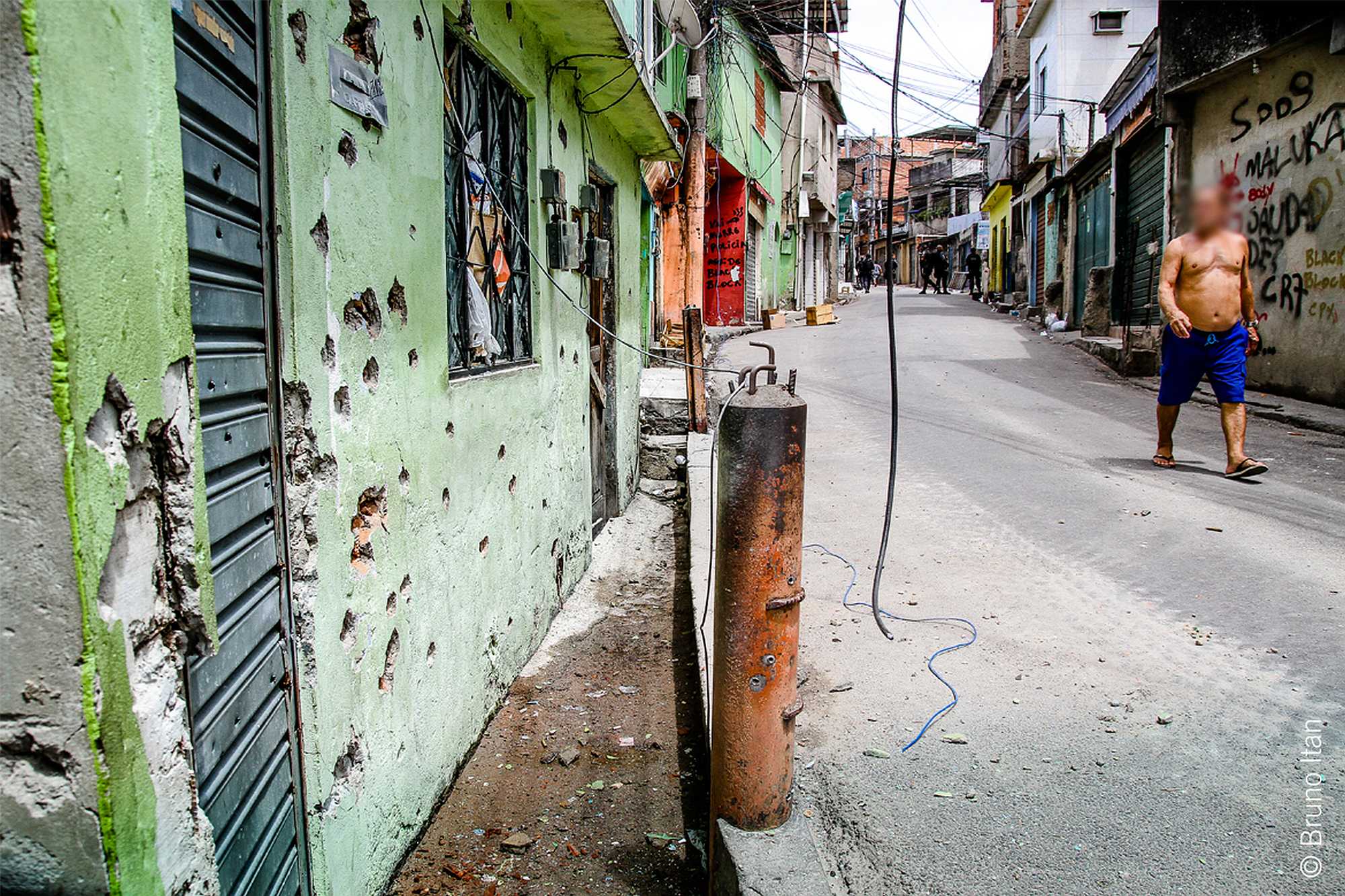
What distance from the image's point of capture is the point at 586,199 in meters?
5.32

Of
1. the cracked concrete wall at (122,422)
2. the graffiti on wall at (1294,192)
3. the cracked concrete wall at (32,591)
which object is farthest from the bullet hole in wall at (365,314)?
the graffiti on wall at (1294,192)

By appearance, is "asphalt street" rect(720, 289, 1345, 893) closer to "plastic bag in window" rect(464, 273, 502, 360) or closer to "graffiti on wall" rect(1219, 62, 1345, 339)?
"plastic bag in window" rect(464, 273, 502, 360)

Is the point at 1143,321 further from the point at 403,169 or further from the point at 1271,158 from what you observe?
the point at 403,169

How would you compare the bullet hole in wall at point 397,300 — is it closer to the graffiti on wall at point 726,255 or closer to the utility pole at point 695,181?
the utility pole at point 695,181

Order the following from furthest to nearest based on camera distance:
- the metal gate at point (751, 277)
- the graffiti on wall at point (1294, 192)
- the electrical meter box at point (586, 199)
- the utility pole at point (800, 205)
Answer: the utility pole at point (800, 205) → the metal gate at point (751, 277) → the graffiti on wall at point (1294, 192) → the electrical meter box at point (586, 199)

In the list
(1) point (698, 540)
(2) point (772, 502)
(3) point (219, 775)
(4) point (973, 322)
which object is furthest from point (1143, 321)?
(3) point (219, 775)

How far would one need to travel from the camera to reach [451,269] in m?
3.45

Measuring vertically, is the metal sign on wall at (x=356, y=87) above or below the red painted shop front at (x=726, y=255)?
below

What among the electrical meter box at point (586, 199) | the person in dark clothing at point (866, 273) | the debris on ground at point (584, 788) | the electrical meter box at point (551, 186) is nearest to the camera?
the debris on ground at point (584, 788)

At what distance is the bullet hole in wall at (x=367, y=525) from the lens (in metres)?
2.37

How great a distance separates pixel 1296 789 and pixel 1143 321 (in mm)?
12257

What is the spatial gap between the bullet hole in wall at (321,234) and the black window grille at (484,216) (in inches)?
40.4

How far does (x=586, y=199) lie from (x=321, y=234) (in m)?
3.28

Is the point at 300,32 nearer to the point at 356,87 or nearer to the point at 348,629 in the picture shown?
the point at 356,87
